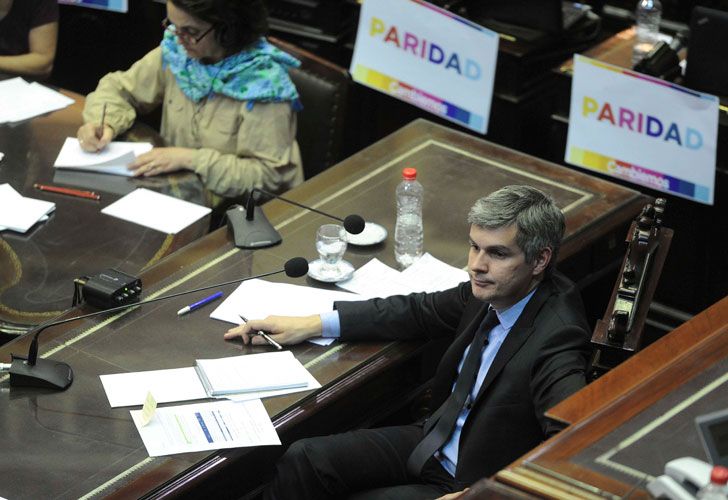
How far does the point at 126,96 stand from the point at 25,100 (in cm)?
37

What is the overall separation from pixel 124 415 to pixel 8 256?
904 mm

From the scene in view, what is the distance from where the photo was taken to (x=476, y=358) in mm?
3320

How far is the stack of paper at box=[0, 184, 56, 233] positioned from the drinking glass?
0.89 meters

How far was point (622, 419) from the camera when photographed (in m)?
2.27

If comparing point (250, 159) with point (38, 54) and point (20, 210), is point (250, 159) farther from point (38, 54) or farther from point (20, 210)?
point (38, 54)

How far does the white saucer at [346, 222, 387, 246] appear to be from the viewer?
12.8ft

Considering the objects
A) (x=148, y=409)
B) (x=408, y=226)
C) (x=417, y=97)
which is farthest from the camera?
(x=417, y=97)

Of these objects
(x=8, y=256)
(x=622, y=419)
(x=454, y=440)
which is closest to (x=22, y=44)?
(x=8, y=256)

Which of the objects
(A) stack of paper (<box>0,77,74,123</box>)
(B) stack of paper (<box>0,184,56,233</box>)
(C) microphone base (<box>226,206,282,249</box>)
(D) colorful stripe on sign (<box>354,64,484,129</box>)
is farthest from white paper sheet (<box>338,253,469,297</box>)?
(A) stack of paper (<box>0,77,74,123</box>)

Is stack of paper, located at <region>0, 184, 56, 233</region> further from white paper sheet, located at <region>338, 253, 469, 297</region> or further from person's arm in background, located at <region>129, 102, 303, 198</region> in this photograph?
white paper sheet, located at <region>338, 253, 469, 297</region>

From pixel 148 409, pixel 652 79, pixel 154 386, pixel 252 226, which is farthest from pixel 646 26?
pixel 148 409

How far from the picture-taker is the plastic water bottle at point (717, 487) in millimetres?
1882

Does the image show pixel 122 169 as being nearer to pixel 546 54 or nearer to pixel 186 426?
pixel 186 426

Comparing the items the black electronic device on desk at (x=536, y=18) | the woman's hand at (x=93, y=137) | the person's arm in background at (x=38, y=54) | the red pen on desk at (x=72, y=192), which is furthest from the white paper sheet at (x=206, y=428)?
the black electronic device on desk at (x=536, y=18)
